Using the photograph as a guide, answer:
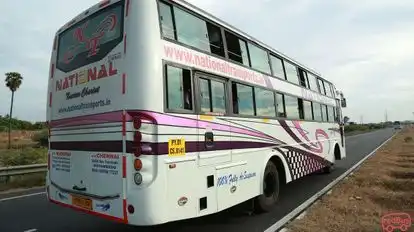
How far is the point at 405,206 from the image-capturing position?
8.52 m

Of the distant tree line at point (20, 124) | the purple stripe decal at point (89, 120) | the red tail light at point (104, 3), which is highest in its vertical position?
the distant tree line at point (20, 124)

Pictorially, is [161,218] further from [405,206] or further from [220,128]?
[405,206]

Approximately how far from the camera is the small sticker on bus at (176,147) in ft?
18.2

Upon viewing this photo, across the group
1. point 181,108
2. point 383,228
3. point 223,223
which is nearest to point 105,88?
point 181,108

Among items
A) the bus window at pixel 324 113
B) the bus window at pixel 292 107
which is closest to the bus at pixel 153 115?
the bus window at pixel 292 107

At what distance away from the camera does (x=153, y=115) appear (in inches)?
211

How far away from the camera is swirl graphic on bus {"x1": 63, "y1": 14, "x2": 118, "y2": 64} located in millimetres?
6039

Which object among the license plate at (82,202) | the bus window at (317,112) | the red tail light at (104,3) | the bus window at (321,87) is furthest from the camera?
the bus window at (321,87)

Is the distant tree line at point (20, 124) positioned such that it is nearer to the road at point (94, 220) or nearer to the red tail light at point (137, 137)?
the road at point (94, 220)

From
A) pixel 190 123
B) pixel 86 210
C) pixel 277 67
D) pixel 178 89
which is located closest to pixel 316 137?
pixel 277 67

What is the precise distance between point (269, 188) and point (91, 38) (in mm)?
4957

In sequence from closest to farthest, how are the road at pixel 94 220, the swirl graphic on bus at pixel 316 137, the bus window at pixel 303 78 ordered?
the road at pixel 94 220 → the swirl graphic on bus at pixel 316 137 → the bus window at pixel 303 78

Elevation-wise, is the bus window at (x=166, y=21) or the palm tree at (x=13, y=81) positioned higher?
the palm tree at (x=13, y=81)

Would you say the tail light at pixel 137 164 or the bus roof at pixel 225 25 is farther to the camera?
the bus roof at pixel 225 25
